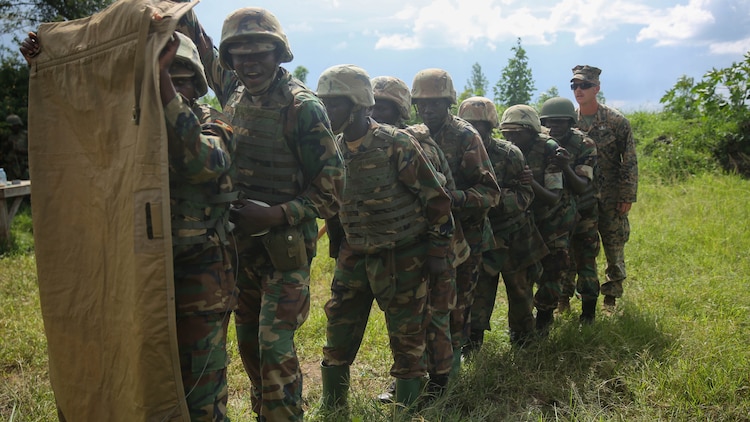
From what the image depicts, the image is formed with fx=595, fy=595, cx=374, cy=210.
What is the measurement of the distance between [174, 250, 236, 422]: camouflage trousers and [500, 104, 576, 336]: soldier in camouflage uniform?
3276 millimetres

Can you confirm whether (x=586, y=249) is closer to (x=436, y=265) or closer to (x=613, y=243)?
(x=613, y=243)

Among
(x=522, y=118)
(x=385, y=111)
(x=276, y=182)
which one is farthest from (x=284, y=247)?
(x=522, y=118)

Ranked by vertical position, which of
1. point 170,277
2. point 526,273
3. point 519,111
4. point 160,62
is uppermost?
point 160,62

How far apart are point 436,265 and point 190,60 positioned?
2042mm

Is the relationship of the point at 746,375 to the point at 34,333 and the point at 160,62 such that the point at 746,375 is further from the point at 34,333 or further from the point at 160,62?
the point at 34,333

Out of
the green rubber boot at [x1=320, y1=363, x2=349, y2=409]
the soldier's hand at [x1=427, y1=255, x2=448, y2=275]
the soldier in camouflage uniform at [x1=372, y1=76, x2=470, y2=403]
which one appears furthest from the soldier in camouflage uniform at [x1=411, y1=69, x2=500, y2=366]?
the green rubber boot at [x1=320, y1=363, x2=349, y2=409]

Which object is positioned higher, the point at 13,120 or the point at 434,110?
the point at 434,110

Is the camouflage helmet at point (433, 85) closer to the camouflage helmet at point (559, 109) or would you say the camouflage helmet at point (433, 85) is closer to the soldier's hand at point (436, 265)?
the soldier's hand at point (436, 265)

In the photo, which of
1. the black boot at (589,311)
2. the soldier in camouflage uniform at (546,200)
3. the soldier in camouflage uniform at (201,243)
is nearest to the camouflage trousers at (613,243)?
the black boot at (589,311)

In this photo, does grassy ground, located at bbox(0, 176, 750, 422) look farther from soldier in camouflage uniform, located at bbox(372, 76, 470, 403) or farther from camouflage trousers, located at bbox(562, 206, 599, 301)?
camouflage trousers, located at bbox(562, 206, 599, 301)

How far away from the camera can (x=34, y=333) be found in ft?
15.7

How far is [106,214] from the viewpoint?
229 cm

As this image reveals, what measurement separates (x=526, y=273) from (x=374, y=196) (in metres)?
2.08

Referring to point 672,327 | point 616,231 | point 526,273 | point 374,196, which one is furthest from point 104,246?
point 616,231
